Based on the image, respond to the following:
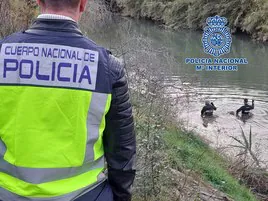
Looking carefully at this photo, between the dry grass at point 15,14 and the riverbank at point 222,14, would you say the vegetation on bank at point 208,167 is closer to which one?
the dry grass at point 15,14

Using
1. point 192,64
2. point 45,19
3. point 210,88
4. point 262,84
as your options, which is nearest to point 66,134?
point 45,19

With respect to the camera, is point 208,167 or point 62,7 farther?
point 208,167

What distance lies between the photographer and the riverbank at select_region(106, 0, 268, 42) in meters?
28.6

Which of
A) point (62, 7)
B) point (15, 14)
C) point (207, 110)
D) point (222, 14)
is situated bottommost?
point (62, 7)

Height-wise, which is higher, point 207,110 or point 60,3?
point 207,110

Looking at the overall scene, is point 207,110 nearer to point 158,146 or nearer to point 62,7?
point 158,146

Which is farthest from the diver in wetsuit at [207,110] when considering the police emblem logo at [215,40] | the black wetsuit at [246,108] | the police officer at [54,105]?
the police officer at [54,105]

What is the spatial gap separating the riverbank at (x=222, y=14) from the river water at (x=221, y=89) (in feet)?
4.53

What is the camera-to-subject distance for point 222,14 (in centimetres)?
2994

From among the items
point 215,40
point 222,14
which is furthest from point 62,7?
point 222,14

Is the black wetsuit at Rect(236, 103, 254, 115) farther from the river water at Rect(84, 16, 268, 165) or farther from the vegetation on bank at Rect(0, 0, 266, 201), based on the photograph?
the vegetation on bank at Rect(0, 0, 266, 201)

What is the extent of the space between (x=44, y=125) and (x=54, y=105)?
0.09m

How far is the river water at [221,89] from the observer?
10.1 meters

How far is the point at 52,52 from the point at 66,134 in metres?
0.33
